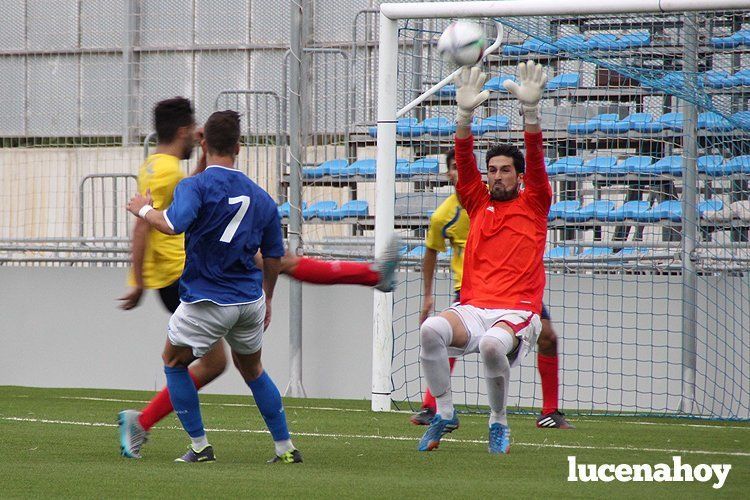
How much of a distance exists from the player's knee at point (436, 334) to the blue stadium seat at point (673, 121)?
5094 millimetres

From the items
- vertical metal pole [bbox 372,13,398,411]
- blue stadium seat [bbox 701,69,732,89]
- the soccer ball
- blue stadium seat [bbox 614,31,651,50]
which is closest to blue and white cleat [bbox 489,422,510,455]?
the soccer ball

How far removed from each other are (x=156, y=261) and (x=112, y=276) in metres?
5.97

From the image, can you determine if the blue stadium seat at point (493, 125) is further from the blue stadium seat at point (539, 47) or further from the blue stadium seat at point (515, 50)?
the blue stadium seat at point (539, 47)

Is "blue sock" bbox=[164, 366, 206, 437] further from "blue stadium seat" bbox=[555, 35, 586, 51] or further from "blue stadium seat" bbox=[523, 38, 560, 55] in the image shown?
"blue stadium seat" bbox=[523, 38, 560, 55]

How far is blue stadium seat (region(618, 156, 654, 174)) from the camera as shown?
11172 mm

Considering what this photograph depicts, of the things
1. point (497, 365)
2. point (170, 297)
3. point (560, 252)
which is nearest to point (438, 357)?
point (497, 365)

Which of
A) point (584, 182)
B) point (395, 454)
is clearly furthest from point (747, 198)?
point (395, 454)

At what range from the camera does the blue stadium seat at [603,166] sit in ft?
37.2

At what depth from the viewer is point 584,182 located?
1141cm

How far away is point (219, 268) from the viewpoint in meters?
5.91

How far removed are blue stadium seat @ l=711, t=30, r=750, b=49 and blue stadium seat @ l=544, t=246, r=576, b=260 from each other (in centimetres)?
246

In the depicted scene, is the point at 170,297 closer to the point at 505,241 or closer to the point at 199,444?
the point at 199,444

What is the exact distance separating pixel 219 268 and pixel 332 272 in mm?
570

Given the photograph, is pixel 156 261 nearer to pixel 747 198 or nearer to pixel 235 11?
pixel 747 198
